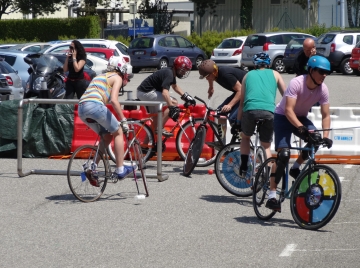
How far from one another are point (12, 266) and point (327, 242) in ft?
9.25

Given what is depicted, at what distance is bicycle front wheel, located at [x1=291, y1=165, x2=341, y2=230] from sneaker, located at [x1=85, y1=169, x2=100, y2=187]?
249 centimetres

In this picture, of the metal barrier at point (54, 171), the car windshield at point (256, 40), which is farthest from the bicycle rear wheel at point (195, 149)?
the car windshield at point (256, 40)

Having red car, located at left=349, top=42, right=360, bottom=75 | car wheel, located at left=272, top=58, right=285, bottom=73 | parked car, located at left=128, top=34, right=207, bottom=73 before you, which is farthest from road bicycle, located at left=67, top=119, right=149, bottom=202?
parked car, located at left=128, top=34, right=207, bottom=73

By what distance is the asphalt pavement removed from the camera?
7.09 meters

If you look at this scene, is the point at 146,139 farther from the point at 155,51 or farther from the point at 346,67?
the point at 155,51

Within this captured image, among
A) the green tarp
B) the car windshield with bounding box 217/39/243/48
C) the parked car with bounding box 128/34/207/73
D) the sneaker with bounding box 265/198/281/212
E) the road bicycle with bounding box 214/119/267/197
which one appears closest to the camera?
the sneaker with bounding box 265/198/281/212

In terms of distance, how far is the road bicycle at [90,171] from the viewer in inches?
373

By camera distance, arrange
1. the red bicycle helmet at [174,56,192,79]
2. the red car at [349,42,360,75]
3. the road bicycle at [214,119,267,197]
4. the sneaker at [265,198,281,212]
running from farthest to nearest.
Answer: the red car at [349,42,360,75] < the red bicycle helmet at [174,56,192,79] < the road bicycle at [214,119,267,197] < the sneaker at [265,198,281,212]

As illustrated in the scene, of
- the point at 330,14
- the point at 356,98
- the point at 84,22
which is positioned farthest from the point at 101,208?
the point at 330,14

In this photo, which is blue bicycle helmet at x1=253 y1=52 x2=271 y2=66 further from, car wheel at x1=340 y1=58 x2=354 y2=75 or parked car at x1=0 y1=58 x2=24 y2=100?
car wheel at x1=340 y1=58 x2=354 y2=75

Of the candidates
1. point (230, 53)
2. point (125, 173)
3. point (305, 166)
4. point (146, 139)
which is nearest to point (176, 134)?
point (146, 139)

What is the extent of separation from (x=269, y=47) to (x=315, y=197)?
26738 millimetres

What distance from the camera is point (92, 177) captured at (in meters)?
9.45

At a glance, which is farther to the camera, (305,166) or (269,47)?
(269,47)
